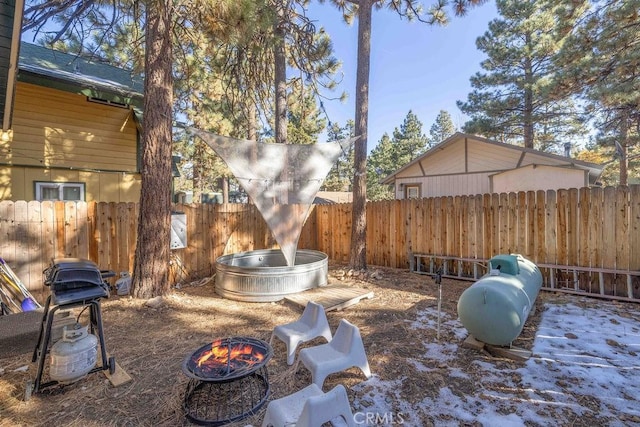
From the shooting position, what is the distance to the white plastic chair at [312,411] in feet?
5.11

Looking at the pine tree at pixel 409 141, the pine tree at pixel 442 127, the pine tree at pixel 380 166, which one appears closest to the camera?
the pine tree at pixel 409 141

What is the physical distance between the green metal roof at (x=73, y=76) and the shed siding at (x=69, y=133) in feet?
1.56

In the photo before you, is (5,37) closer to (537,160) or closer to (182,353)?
(182,353)

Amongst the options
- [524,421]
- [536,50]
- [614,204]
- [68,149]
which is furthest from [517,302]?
[536,50]

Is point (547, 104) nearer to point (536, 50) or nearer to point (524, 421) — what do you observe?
point (536, 50)

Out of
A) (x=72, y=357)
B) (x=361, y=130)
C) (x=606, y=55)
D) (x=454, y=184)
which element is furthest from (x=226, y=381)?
(x=454, y=184)

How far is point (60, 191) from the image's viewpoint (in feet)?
19.5

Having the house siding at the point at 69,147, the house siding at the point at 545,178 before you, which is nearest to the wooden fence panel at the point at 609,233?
the house siding at the point at 545,178

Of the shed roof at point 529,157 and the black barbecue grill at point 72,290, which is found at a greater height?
the shed roof at point 529,157

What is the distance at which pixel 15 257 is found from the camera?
413cm

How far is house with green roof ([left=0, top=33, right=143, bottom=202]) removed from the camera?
545 cm

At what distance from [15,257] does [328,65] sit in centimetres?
679

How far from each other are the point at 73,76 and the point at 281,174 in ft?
15.7

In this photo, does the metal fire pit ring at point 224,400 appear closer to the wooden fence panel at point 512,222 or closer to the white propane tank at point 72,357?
the white propane tank at point 72,357
